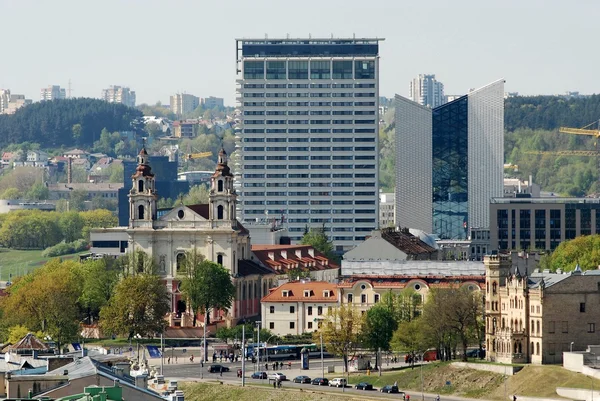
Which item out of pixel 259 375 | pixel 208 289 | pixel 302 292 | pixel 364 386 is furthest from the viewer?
pixel 208 289

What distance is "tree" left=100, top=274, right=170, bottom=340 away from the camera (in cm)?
17575

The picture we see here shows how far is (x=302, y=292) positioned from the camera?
182750mm

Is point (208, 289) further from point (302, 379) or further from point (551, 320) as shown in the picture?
point (551, 320)

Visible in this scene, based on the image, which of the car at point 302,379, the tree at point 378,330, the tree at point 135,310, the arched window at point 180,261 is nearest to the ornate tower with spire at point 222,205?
the arched window at point 180,261

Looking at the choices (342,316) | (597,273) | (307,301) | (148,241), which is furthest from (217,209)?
(597,273)

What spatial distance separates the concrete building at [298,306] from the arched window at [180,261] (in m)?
13.3

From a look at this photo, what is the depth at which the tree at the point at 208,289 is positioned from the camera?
18550 cm

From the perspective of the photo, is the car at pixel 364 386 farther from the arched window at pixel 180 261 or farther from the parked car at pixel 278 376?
the arched window at pixel 180 261

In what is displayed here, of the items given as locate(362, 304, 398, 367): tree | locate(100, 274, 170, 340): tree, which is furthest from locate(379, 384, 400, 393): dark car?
locate(100, 274, 170, 340): tree

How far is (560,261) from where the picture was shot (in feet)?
646

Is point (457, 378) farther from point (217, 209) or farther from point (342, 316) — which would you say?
point (217, 209)

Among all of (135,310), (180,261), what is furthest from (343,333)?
(180,261)

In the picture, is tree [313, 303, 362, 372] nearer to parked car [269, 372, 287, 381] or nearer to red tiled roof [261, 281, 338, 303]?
parked car [269, 372, 287, 381]

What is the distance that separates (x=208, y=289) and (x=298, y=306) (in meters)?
7.93
